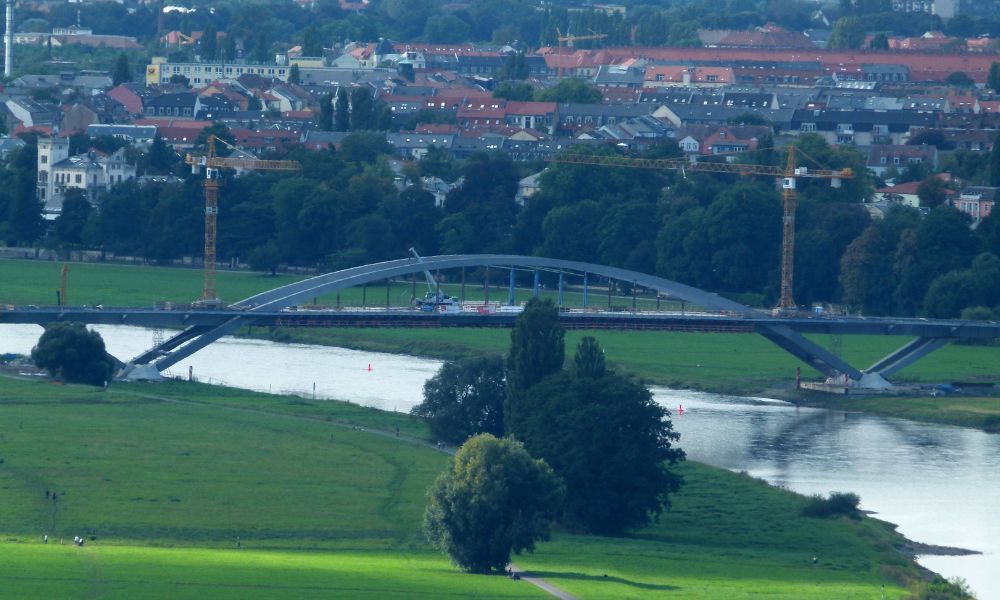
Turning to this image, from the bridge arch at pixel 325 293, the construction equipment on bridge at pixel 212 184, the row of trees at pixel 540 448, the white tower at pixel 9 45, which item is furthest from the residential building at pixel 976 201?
the white tower at pixel 9 45

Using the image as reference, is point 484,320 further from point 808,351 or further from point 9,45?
point 9,45

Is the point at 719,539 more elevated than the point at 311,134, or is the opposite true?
the point at 311,134

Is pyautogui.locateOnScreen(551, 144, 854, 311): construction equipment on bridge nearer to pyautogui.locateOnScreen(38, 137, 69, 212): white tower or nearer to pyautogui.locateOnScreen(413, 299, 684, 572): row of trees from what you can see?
pyautogui.locateOnScreen(38, 137, 69, 212): white tower

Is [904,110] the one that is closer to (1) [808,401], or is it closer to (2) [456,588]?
(1) [808,401]

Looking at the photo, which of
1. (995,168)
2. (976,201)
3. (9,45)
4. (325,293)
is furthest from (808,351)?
(9,45)

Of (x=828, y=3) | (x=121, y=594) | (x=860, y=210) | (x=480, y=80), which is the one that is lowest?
(x=121, y=594)

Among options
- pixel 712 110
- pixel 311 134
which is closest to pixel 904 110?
pixel 712 110

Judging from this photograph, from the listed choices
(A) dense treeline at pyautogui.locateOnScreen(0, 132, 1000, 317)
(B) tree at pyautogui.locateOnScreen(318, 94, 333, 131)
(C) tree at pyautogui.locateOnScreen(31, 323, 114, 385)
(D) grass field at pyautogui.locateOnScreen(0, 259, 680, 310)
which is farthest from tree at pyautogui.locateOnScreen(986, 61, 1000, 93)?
(C) tree at pyautogui.locateOnScreen(31, 323, 114, 385)
